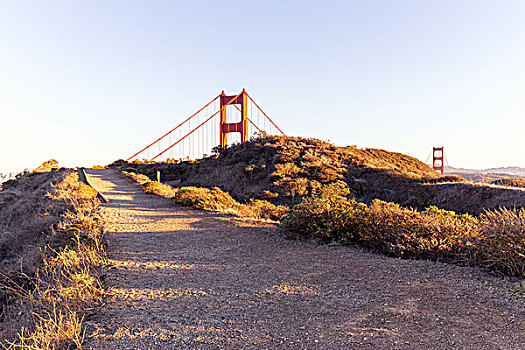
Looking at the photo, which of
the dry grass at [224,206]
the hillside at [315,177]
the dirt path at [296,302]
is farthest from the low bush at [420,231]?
the hillside at [315,177]

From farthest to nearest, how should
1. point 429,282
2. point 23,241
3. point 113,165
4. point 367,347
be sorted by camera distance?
1. point 113,165
2. point 23,241
3. point 429,282
4. point 367,347

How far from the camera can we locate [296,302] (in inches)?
A: 171

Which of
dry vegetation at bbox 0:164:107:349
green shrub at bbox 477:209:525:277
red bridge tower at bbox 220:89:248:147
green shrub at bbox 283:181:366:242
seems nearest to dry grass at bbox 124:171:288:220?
green shrub at bbox 283:181:366:242

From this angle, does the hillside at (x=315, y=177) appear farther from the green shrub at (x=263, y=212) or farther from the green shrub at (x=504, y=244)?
the green shrub at (x=504, y=244)

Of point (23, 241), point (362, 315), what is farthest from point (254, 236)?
point (23, 241)

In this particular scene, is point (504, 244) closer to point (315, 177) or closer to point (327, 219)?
point (327, 219)

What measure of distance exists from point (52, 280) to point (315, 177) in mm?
19374

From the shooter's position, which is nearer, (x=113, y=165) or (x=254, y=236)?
(x=254, y=236)

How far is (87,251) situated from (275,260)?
3600 millimetres

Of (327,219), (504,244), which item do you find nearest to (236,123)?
(327,219)

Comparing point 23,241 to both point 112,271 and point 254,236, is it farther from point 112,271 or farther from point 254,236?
point 254,236

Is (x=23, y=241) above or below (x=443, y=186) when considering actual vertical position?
below

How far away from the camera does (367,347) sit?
3215 millimetres

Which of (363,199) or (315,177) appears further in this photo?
(315,177)
